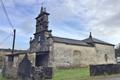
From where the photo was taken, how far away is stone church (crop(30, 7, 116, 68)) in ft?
118

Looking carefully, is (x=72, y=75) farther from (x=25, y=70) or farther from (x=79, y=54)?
(x=79, y=54)

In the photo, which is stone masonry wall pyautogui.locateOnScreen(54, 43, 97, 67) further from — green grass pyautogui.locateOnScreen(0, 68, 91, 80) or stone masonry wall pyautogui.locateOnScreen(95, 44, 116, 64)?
green grass pyautogui.locateOnScreen(0, 68, 91, 80)

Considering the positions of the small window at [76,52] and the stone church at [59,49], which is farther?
the small window at [76,52]

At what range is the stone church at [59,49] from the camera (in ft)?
118

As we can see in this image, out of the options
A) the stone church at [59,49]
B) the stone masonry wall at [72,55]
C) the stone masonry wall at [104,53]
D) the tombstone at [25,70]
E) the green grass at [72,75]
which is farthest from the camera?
the stone masonry wall at [104,53]

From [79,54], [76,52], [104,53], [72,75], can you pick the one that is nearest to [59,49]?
[76,52]

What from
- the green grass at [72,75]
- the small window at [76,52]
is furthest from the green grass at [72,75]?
the small window at [76,52]

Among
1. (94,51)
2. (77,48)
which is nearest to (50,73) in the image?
(77,48)

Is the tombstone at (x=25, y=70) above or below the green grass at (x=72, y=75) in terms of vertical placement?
above

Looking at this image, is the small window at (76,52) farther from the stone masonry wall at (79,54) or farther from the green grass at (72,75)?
the green grass at (72,75)

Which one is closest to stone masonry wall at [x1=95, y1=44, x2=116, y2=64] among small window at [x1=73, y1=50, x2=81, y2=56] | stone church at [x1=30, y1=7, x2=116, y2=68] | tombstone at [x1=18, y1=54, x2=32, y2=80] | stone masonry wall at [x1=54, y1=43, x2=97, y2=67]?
stone church at [x1=30, y1=7, x2=116, y2=68]

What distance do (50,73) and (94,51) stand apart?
2581 cm

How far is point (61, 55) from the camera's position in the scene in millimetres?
36938

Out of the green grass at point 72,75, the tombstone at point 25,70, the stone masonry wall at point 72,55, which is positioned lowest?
the green grass at point 72,75
